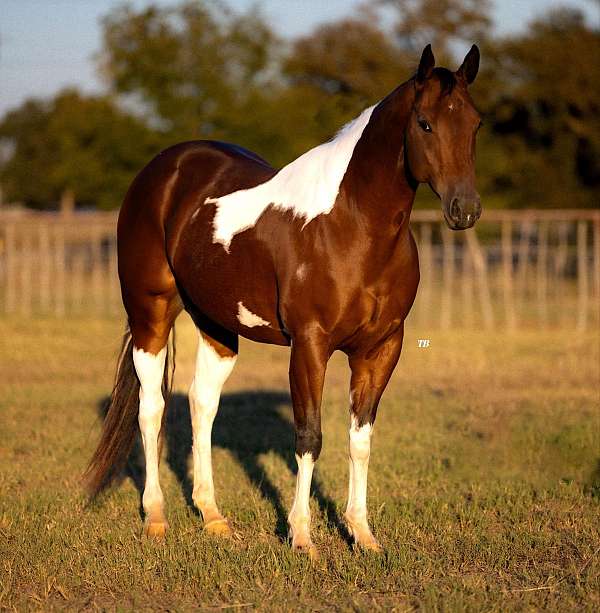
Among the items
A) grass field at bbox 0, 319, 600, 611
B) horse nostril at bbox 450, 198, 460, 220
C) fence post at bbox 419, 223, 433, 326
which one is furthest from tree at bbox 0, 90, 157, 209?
horse nostril at bbox 450, 198, 460, 220

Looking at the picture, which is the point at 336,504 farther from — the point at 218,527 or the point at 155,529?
the point at 155,529

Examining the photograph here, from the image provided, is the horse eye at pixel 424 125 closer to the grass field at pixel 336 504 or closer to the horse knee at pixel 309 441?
the horse knee at pixel 309 441

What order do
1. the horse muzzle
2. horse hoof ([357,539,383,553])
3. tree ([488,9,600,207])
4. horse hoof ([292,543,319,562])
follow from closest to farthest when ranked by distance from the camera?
1. the horse muzzle
2. horse hoof ([292,543,319,562])
3. horse hoof ([357,539,383,553])
4. tree ([488,9,600,207])

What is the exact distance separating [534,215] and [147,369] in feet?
34.0

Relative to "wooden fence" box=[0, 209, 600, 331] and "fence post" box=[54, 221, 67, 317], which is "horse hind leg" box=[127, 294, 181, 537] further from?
"fence post" box=[54, 221, 67, 317]

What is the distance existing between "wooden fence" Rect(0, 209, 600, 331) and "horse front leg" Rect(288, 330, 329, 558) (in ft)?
34.4

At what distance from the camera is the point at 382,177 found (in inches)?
177

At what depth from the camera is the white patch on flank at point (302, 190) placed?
4.65 metres

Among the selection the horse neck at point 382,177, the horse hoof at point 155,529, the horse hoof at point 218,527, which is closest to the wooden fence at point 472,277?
the horse hoof at point 218,527

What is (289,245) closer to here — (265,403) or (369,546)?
(369,546)

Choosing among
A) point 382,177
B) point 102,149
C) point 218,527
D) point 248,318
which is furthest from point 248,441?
point 102,149

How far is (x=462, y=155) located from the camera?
13.5ft

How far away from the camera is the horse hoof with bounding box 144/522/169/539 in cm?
504

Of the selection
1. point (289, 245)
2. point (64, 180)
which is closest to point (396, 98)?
point (289, 245)
